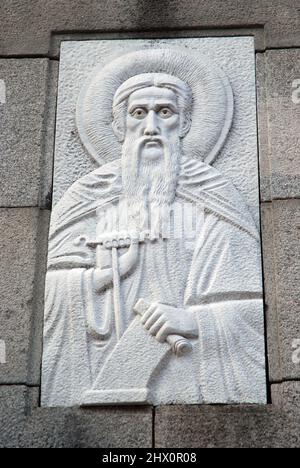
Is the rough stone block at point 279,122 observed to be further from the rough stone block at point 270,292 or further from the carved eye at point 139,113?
the carved eye at point 139,113

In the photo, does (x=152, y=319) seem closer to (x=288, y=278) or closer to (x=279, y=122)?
(x=288, y=278)

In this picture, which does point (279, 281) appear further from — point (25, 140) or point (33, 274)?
point (25, 140)

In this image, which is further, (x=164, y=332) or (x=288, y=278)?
(x=288, y=278)

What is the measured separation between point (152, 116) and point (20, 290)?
1175 millimetres

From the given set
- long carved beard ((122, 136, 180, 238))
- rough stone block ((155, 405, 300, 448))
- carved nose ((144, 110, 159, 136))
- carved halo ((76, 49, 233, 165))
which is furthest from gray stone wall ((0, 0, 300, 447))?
carved nose ((144, 110, 159, 136))

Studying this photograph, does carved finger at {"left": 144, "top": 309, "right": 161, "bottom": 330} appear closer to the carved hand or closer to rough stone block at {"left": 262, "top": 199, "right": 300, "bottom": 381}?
the carved hand

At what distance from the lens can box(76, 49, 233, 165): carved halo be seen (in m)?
5.30

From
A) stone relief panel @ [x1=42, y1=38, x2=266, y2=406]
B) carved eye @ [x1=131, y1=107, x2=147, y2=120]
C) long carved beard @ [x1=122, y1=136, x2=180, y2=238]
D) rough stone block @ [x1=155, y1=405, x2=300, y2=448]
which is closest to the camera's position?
rough stone block @ [x1=155, y1=405, x2=300, y2=448]

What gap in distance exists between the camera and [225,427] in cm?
461

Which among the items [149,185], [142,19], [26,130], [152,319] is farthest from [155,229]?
[142,19]

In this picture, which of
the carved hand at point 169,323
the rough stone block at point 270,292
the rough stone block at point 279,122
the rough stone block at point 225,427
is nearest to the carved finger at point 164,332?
the carved hand at point 169,323

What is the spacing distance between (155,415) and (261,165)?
1484mm

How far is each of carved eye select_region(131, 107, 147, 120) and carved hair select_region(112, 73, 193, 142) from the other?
0.06 meters

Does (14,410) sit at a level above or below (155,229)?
below
